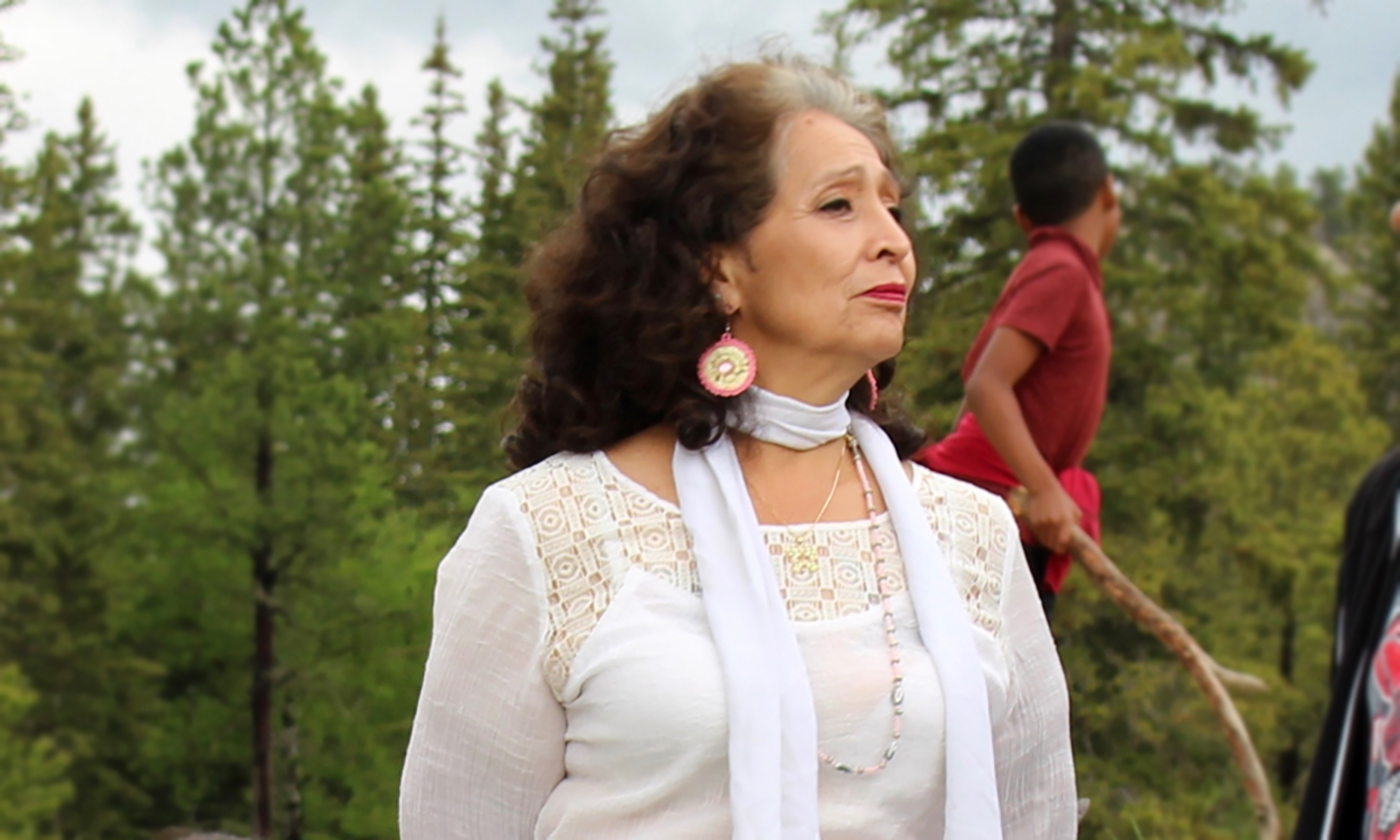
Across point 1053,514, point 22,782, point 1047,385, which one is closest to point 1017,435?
point 1053,514

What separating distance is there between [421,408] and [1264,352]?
16.5 m

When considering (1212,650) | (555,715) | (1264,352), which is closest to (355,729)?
(555,715)

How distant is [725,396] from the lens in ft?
7.67

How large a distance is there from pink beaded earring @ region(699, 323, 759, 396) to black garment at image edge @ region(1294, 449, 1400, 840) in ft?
5.85

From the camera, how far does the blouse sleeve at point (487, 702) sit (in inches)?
86.8

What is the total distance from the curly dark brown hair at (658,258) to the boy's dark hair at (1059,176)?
1946 mm

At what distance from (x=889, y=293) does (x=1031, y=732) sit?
2.27ft

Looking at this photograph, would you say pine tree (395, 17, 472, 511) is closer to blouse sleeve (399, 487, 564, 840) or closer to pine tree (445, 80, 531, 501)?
pine tree (445, 80, 531, 501)

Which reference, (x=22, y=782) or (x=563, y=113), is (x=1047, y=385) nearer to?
(x=563, y=113)

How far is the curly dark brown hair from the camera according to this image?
2.34 meters

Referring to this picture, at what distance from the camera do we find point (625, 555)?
7.25 ft

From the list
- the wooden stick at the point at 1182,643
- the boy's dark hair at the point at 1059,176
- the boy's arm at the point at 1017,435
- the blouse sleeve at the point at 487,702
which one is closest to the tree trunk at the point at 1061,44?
the boy's dark hair at the point at 1059,176

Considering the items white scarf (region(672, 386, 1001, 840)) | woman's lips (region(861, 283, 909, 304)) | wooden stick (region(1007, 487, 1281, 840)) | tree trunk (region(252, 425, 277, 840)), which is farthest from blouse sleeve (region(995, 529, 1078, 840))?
tree trunk (region(252, 425, 277, 840))

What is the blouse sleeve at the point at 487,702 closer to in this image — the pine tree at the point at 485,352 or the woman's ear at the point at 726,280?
the woman's ear at the point at 726,280
